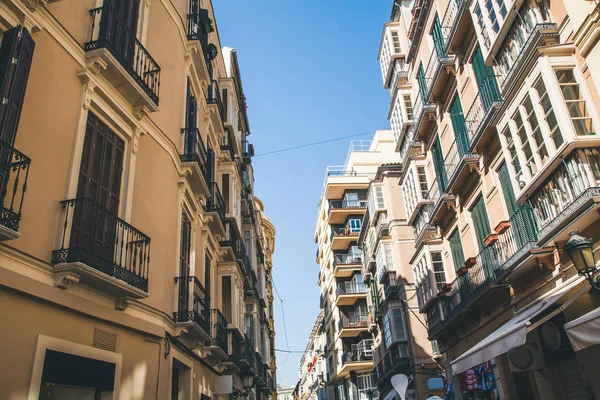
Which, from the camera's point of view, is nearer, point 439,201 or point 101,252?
point 101,252

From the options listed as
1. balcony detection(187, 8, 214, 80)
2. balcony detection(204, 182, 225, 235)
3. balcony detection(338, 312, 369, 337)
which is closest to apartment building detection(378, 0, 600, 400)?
balcony detection(204, 182, 225, 235)

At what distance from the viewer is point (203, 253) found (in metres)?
15.1

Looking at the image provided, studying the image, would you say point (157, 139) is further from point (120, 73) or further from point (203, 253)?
point (203, 253)

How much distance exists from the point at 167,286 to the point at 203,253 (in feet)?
13.6

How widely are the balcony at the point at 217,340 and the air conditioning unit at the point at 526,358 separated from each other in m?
7.40

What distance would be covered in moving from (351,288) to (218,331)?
27.2m

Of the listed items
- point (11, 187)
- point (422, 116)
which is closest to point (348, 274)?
point (422, 116)

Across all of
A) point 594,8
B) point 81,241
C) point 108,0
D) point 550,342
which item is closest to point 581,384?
point 550,342

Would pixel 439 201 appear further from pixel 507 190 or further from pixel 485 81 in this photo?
pixel 485 81

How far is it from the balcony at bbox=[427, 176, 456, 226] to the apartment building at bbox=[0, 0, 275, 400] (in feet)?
26.4

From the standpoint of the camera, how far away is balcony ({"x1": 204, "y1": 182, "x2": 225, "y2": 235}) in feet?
51.6

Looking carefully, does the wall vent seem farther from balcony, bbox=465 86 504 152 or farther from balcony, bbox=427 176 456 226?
balcony, bbox=427 176 456 226

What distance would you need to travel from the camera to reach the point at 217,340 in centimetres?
1504

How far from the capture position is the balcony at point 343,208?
44000 millimetres
